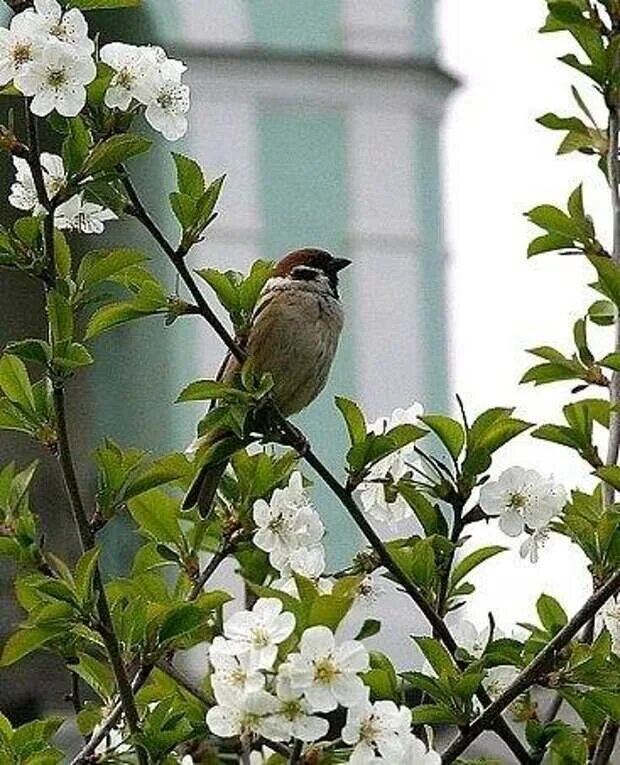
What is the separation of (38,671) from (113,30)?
0.72 meters

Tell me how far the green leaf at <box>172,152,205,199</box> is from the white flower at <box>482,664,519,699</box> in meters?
0.27

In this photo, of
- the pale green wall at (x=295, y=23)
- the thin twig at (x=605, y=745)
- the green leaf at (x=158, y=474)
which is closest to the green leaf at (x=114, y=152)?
the green leaf at (x=158, y=474)

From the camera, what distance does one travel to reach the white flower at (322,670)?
0.61 meters

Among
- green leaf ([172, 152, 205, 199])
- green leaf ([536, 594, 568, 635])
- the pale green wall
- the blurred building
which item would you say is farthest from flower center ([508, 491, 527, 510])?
the pale green wall

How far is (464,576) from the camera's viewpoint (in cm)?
89

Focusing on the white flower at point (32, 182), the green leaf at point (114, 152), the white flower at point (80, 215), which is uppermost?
the green leaf at point (114, 152)

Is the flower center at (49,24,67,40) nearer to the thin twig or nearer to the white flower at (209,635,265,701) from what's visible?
the white flower at (209,635,265,701)

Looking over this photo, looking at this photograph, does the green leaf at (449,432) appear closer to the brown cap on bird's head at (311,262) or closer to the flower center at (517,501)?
the flower center at (517,501)

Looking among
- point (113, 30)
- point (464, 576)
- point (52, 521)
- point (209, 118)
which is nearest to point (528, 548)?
point (464, 576)

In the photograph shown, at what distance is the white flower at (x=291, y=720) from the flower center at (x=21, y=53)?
277 mm

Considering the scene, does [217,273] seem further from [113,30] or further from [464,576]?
[113,30]

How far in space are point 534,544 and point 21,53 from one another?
0.34 meters

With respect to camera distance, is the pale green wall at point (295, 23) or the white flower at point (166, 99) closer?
the white flower at point (166, 99)

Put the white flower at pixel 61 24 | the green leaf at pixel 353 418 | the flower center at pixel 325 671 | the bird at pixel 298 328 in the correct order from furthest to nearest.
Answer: the bird at pixel 298 328, the green leaf at pixel 353 418, the white flower at pixel 61 24, the flower center at pixel 325 671
